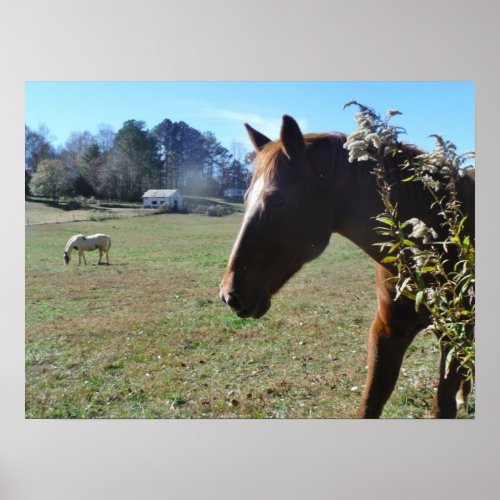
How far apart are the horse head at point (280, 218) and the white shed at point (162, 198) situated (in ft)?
1.31

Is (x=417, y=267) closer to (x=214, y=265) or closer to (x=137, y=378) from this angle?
(x=214, y=265)

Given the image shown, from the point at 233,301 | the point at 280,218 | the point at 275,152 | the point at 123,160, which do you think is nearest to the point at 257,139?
the point at 275,152

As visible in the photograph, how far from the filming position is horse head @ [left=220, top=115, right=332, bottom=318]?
2693 mm

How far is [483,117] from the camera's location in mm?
2887

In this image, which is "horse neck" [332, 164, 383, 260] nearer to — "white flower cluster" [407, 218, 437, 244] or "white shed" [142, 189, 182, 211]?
"white flower cluster" [407, 218, 437, 244]

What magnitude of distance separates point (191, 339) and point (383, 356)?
0.88 metres

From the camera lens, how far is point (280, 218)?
270 cm

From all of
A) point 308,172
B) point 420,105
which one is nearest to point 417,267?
point 308,172

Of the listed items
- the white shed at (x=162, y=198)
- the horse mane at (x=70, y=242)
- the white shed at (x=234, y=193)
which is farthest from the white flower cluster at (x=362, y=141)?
the horse mane at (x=70, y=242)

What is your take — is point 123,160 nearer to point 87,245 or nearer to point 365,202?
point 87,245

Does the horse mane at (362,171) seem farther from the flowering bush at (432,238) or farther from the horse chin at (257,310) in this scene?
the horse chin at (257,310)

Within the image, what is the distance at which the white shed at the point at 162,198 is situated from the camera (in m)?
2.94

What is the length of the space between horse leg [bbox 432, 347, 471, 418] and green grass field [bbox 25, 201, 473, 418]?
0.12 ft

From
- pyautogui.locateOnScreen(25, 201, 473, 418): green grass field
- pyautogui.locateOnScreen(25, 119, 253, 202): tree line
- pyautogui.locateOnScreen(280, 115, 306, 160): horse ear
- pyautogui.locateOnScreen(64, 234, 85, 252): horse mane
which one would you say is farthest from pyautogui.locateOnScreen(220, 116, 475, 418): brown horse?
pyautogui.locateOnScreen(64, 234, 85, 252): horse mane
